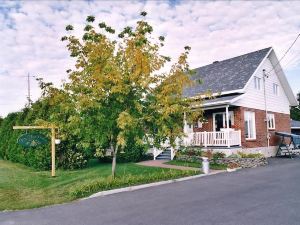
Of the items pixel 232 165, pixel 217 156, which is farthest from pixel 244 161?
pixel 217 156

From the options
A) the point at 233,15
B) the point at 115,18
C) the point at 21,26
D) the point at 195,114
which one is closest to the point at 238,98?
the point at 233,15

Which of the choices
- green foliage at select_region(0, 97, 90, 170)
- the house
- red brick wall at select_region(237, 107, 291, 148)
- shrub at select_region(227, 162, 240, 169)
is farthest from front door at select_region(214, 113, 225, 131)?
green foliage at select_region(0, 97, 90, 170)

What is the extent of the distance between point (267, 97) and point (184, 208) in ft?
59.6

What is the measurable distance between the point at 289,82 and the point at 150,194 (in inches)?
815

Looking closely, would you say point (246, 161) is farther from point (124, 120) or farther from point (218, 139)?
point (124, 120)

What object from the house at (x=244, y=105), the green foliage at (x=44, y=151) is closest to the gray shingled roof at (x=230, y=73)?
the house at (x=244, y=105)

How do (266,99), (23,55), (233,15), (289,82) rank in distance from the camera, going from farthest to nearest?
1. (289,82)
2. (266,99)
3. (23,55)
4. (233,15)

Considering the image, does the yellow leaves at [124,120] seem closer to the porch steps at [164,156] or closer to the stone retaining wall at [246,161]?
the stone retaining wall at [246,161]

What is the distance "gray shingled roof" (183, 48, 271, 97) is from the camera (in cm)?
2094

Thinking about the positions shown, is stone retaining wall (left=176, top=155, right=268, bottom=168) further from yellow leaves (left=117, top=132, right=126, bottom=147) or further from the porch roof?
yellow leaves (left=117, top=132, right=126, bottom=147)

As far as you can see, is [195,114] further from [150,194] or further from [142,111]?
[150,194]

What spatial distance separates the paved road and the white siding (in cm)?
1060

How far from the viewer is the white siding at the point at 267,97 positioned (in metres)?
20.9

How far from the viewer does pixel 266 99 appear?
23.2 meters
